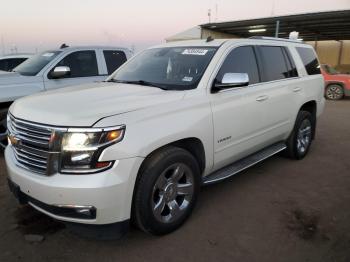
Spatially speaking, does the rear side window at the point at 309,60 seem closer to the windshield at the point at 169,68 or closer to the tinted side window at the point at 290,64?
the tinted side window at the point at 290,64

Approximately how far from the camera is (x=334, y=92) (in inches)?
556

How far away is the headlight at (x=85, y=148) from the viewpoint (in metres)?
2.49

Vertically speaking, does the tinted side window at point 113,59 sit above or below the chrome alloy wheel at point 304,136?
above

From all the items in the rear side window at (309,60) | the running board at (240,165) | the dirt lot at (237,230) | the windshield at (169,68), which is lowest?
the dirt lot at (237,230)

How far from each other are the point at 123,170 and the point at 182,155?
0.70 meters

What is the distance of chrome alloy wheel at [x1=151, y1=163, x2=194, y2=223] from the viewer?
2984mm

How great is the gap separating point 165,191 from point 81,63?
14.4 feet

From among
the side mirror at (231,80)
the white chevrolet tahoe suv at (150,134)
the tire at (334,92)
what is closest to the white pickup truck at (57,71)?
the white chevrolet tahoe suv at (150,134)

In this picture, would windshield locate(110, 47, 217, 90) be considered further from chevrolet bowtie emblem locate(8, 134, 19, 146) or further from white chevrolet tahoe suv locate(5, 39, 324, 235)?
chevrolet bowtie emblem locate(8, 134, 19, 146)

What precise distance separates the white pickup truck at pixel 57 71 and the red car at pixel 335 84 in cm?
1012

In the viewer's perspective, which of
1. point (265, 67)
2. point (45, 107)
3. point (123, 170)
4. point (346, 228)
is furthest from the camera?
point (265, 67)

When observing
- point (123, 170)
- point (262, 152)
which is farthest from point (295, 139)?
point (123, 170)

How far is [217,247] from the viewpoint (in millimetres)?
2959

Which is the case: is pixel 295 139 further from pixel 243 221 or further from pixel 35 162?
pixel 35 162
